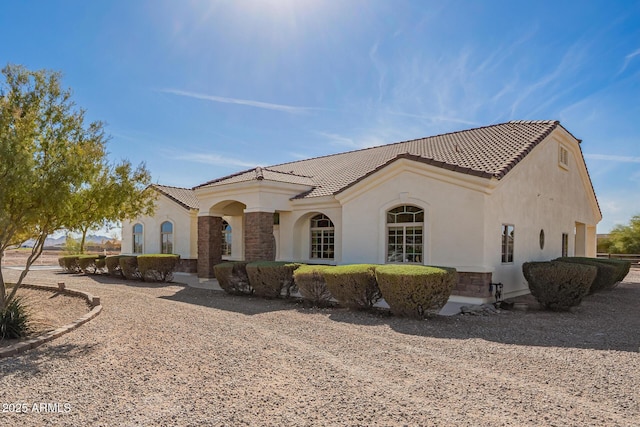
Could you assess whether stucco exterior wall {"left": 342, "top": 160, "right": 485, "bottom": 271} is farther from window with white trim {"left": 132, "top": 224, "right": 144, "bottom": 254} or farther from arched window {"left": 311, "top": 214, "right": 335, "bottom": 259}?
window with white trim {"left": 132, "top": 224, "right": 144, "bottom": 254}

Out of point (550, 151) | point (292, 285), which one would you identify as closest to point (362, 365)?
point (292, 285)

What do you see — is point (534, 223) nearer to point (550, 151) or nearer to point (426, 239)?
point (550, 151)

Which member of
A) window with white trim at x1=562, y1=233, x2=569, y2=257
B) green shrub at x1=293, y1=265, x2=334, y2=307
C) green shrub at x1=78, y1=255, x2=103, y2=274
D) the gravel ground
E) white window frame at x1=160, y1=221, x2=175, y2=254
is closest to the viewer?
the gravel ground

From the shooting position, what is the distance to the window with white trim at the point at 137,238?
26.4 m

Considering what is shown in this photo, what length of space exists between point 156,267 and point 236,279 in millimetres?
6917

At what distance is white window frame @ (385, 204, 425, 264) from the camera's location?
46.3 feet

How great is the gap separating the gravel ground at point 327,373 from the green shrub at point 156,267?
968 cm

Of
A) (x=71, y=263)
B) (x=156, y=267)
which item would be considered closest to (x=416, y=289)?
(x=156, y=267)

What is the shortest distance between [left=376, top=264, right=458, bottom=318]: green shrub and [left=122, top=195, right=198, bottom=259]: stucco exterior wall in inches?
582

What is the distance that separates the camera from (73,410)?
4871mm

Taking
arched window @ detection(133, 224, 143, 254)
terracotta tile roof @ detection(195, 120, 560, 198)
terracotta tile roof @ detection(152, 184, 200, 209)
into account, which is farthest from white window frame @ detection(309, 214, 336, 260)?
arched window @ detection(133, 224, 143, 254)

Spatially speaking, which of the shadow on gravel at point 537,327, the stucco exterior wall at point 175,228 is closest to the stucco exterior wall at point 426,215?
the shadow on gravel at point 537,327

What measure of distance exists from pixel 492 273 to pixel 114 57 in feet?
41.5

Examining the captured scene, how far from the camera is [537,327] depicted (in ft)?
32.0
